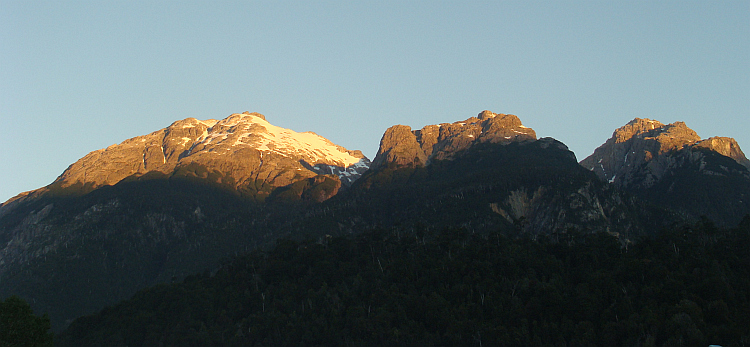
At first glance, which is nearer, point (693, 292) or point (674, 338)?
point (674, 338)

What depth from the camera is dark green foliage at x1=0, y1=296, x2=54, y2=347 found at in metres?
142

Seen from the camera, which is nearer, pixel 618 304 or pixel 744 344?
pixel 744 344

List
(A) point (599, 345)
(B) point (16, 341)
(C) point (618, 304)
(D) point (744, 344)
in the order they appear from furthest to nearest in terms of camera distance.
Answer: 1. (C) point (618, 304)
2. (A) point (599, 345)
3. (D) point (744, 344)
4. (B) point (16, 341)

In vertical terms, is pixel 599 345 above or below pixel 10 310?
below

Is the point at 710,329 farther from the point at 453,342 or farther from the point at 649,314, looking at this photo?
the point at 453,342

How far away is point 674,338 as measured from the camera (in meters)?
169

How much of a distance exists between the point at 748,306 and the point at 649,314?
2641cm

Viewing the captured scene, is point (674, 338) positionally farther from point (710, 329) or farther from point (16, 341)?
point (16, 341)

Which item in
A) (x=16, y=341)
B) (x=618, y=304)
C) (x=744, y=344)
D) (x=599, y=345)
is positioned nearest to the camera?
(x=16, y=341)

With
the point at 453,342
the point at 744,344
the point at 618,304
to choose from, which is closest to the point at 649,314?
the point at 618,304

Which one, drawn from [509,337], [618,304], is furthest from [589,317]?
[509,337]

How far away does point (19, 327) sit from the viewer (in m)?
144

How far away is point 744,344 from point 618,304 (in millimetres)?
35468

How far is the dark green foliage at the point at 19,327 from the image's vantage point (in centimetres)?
14225
